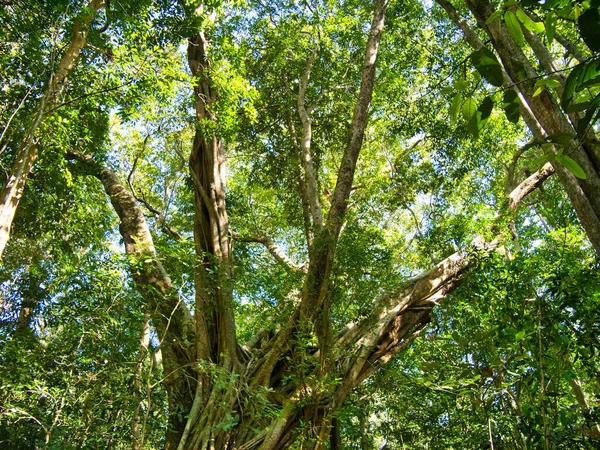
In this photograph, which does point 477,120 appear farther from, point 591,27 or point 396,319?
point 396,319

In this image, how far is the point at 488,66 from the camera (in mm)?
833

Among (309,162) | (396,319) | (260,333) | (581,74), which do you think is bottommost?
(581,74)

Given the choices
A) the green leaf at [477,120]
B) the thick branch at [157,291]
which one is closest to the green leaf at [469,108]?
the green leaf at [477,120]

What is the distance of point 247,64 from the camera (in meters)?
7.39

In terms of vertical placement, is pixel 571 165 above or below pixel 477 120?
below

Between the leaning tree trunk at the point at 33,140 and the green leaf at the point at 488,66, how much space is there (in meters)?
2.98

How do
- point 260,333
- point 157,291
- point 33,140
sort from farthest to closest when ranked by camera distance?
point 260,333
point 157,291
point 33,140

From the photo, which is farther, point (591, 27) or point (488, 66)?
point (488, 66)

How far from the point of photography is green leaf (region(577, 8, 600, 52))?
0.69 meters

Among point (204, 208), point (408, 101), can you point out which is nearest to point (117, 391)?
point (204, 208)

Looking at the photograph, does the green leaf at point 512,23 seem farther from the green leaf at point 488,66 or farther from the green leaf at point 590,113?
the green leaf at point 590,113

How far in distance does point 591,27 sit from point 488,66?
0.56 ft

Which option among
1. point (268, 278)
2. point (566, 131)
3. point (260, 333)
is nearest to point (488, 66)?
point (566, 131)

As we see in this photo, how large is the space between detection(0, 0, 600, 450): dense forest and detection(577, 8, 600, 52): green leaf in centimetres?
162
